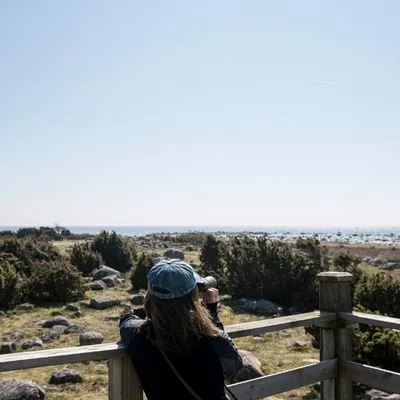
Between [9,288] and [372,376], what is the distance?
33.9ft

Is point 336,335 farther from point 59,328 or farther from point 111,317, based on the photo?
point 111,317

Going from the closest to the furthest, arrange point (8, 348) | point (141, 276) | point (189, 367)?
point (189, 367) < point (8, 348) < point (141, 276)

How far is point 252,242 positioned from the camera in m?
15.3

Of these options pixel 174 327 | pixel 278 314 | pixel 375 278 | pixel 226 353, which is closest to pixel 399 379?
pixel 226 353

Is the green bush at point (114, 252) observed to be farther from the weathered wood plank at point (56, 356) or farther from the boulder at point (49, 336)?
the weathered wood plank at point (56, 356)

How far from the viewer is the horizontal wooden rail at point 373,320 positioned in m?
3.26

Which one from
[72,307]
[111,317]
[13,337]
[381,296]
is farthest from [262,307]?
[13,337]

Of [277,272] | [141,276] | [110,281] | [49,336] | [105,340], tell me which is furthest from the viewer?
[110,281]

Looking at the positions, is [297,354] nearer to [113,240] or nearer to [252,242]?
[252,242]

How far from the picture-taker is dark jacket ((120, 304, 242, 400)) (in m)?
2.06

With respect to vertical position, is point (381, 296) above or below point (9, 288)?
above

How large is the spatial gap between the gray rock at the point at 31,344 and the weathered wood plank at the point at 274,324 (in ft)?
20.1

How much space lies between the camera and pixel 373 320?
131 inches

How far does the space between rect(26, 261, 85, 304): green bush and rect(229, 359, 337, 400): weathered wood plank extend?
9.99 m
